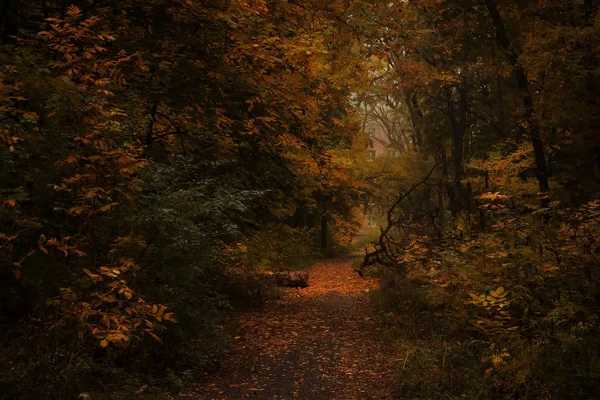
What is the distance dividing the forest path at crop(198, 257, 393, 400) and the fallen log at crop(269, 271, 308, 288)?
3128mm

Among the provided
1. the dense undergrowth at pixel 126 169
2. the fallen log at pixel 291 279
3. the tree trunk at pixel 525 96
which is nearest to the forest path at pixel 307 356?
the dense undergrowth at pixel 126 169

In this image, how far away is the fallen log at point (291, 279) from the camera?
16188 millimetres

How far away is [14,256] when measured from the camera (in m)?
4.50

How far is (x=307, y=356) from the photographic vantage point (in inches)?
309

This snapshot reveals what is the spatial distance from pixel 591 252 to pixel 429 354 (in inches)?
102

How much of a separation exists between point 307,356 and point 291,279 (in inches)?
332

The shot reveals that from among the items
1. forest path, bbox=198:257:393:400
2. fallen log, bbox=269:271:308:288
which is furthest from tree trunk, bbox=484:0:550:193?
fallen log, bbox=269:271:308:288

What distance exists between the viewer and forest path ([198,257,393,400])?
6.26 meters

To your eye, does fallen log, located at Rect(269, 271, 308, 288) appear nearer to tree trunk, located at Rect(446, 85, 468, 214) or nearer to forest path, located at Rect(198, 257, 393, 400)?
forest path, located at Rect(198, 257, 393, 400)

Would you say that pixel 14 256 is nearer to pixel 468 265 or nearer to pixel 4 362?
pixel 4 362

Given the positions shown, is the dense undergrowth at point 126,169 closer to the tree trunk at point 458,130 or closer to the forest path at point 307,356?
the forest path at point 307,356

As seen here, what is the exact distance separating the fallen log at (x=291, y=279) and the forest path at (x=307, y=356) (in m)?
3.13

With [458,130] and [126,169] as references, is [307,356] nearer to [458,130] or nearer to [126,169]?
[126,169]

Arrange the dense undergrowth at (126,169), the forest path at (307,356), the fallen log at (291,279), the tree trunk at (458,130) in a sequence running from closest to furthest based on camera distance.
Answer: the dense undergrowth at (126,169), the forest path at (307,356), the fallen log at (291,279), the tree trunk at (458,130)
